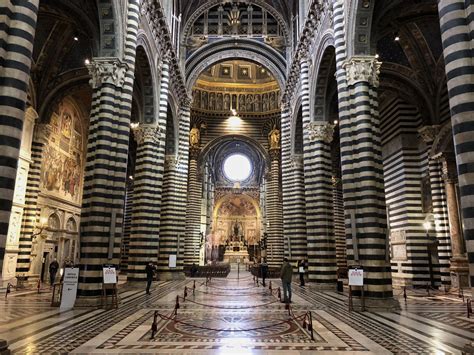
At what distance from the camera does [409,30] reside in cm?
2027

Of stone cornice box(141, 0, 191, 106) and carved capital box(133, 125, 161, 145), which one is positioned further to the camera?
carved capital box(133, 125, 161, 145)

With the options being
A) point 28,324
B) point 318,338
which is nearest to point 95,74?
point 28,324

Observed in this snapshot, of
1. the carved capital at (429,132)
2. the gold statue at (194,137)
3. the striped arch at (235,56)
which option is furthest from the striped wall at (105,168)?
the gold statue at (194,137)

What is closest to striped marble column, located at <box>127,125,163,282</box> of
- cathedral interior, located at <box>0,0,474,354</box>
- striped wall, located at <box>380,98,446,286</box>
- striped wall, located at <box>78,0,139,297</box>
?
cathedral interior, located at <box>0,0,474,354</box>

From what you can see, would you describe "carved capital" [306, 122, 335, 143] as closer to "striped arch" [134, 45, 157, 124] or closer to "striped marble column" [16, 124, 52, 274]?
"striped arch" [134, 45, 157, 124]

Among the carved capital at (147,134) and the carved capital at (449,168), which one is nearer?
the carved capital at (449,168)

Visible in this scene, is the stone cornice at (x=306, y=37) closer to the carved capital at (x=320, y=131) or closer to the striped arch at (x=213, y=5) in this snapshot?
the carved capital at (x=320, y=131)

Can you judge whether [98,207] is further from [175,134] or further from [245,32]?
[245,32]

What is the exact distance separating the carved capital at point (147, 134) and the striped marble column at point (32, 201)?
640cm

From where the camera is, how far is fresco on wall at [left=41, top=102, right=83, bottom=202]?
24.0m

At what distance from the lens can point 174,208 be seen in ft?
88.4

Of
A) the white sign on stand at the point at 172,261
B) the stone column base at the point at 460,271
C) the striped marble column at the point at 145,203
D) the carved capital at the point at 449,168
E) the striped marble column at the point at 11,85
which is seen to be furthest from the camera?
the white sign on stand at the point at 172,261

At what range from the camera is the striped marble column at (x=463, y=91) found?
684 cm

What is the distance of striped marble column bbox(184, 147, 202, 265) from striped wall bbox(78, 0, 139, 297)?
2690cm
